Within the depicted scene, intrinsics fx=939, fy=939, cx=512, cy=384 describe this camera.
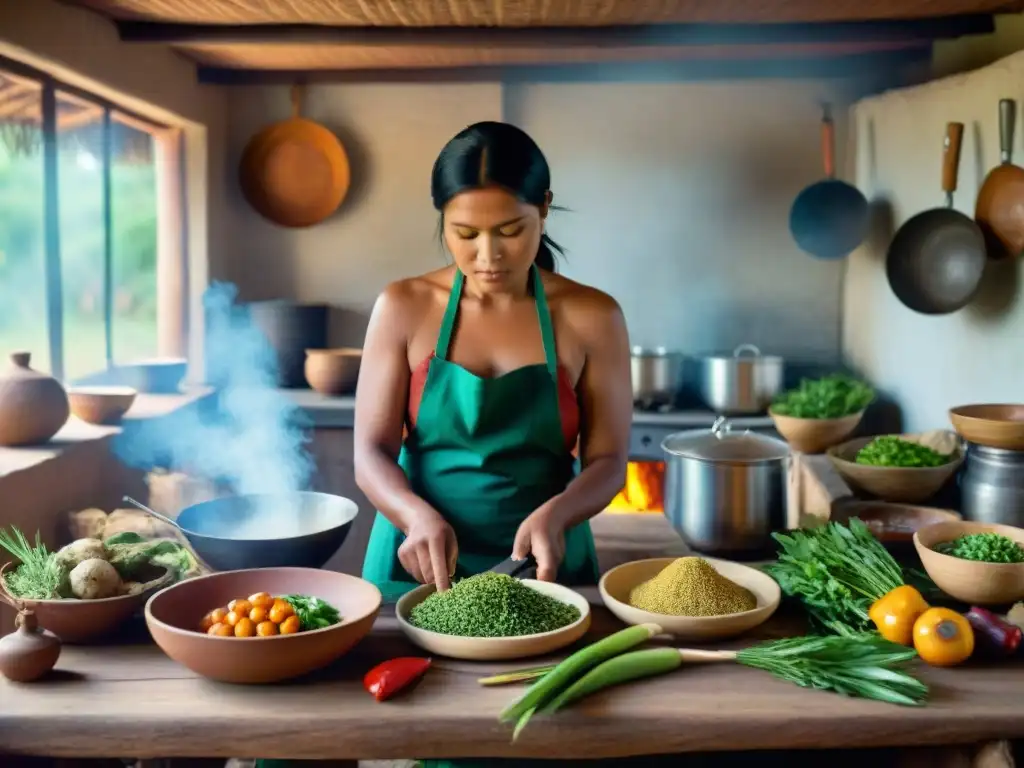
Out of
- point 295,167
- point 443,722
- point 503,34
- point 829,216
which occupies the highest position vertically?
point 503,34

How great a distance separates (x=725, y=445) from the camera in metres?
2.28

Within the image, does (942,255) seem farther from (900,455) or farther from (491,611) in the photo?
(491,611)

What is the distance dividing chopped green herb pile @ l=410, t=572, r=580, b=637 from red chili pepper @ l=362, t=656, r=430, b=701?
0.09 m

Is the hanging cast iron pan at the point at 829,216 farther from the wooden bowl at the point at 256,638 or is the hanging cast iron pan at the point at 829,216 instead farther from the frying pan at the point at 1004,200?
the wooden bowl at the point at 256,638

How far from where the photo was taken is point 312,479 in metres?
4.48

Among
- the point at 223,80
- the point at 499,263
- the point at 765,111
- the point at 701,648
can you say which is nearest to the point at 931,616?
the point at 701,648

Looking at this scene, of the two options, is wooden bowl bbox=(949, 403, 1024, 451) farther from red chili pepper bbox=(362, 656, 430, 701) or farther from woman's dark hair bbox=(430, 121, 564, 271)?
red chili pepper bbox=(362, 656, 430, 701)

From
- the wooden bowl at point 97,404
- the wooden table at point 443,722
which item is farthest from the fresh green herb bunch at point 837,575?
the wooden bowl at point 97,404

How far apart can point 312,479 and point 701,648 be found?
10.2 feet

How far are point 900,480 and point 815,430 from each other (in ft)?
3.43

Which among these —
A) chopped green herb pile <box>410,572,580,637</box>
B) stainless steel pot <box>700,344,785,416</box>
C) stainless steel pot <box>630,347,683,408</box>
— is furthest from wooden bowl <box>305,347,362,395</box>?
chopped green herb pile <box>410,572,580,637</box>

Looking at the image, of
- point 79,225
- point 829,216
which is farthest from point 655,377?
point 79,225

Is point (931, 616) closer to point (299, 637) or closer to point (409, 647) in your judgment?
point (409, 647)

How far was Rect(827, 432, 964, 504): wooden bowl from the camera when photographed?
9.23 feet
